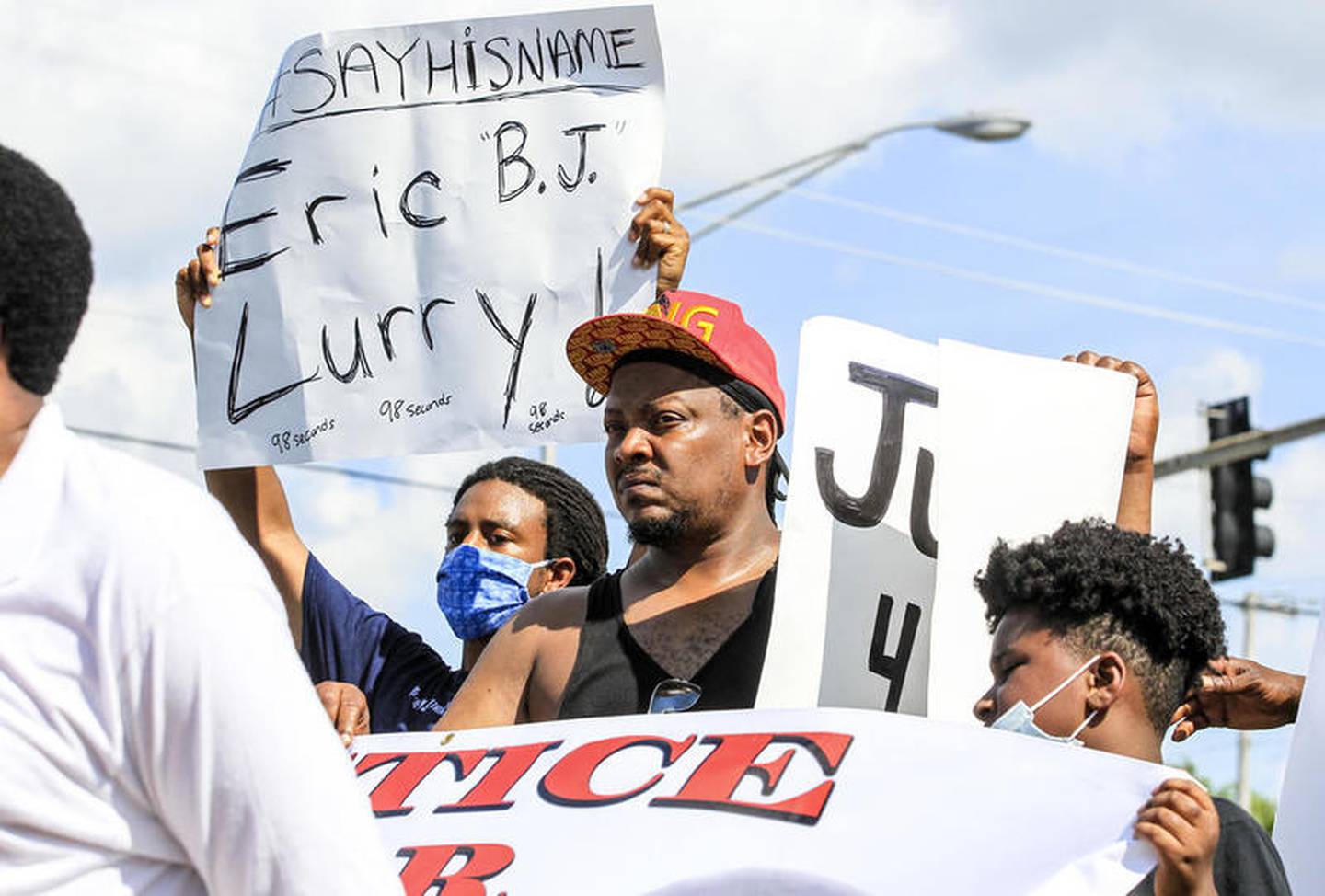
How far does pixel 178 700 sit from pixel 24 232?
1.47ft

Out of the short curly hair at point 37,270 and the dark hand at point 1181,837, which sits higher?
the short curly hair at point 37,270

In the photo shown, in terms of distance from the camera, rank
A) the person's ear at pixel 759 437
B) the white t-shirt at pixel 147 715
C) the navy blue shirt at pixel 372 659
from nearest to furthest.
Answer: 1. the white t-shirt at pixel 147 715
2. the person's ear at pixel 759 437
3. the navy blue shirt at pixel 372 659

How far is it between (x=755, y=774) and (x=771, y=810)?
91 mm

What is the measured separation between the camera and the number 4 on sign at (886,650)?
369cm

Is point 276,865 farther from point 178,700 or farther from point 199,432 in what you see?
point 199,432

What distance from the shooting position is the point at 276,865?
183cm

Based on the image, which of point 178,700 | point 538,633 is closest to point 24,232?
point 178,700

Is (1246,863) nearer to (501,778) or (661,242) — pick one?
(501,778)

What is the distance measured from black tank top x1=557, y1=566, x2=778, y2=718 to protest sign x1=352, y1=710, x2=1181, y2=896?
418mm

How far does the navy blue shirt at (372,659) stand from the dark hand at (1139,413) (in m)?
1.58

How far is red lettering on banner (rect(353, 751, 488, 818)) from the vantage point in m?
3.21

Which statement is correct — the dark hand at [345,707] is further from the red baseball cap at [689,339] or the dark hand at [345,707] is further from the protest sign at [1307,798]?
the protest sign at [1307,798]

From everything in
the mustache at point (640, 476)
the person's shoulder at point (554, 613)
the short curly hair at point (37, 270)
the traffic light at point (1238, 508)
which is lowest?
the traffic light at point (1238, 508)

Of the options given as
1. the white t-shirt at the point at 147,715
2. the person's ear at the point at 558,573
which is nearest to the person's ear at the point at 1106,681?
the white t-shirt at the point at 147,715
